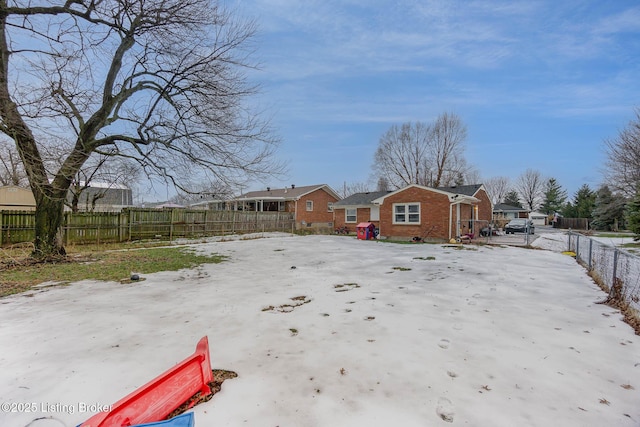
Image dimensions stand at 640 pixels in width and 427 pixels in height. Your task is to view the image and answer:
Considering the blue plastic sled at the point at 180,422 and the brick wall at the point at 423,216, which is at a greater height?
the brick wall at the point at 423,216

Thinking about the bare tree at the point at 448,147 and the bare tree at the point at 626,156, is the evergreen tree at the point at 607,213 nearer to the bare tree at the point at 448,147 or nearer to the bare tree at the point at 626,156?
the bare tree at the point at 626,156

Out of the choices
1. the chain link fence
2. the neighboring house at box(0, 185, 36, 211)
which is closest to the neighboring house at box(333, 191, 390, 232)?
the chain link fence

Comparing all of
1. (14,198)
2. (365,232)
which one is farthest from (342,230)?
(14,198)

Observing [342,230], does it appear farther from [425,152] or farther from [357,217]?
[425,152]

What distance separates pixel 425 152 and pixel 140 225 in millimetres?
27878

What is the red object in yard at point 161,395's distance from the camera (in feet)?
5.98

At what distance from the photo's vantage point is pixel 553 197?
52.8 m

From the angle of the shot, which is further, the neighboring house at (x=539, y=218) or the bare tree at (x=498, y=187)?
the bare tree at (x=498, y=187)

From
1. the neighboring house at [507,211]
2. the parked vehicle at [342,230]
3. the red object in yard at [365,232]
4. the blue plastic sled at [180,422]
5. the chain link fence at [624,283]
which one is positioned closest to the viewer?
the blue plastic sled at [180,422]

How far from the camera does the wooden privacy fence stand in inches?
495

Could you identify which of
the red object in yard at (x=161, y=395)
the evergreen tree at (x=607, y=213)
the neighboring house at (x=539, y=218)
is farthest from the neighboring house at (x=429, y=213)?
the neighboring house at (x=539, y=218)

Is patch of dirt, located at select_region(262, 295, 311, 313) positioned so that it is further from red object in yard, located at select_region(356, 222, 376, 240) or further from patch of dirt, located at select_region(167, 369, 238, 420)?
red object in yard, located at select_region(356, 222, 376, 240)

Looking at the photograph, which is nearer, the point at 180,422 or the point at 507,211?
the point at 180,422

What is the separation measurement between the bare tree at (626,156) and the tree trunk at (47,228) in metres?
27.0
